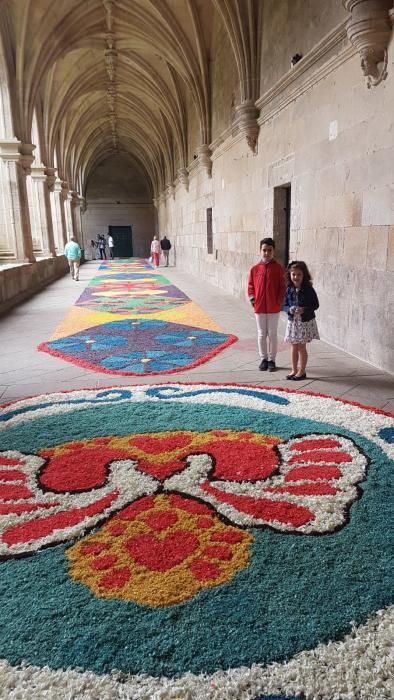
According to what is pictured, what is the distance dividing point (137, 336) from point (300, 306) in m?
2.94

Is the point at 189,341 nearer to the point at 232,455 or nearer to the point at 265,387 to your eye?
the point at 265,387

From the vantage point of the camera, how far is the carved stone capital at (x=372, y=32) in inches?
180

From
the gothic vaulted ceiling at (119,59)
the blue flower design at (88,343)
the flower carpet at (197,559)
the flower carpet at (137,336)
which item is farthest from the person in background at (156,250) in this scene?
the flower carpet at (197,559)

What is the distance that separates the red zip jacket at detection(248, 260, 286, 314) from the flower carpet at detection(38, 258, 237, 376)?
1.00 meters

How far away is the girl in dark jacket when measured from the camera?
4637 millimetres

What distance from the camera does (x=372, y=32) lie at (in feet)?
15.2

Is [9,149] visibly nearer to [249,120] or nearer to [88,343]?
[249,120]

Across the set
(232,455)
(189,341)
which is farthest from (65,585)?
(189,341)

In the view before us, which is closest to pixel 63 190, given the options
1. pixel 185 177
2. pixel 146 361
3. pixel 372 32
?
pixel 185 177

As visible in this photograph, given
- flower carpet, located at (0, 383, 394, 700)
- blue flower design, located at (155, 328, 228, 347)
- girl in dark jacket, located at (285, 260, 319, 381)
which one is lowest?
blue flower design, located at (155, 328, 228, 347)

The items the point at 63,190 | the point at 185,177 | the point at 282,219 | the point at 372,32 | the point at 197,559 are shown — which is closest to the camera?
the point at 197,559

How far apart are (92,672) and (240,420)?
2.27 meters

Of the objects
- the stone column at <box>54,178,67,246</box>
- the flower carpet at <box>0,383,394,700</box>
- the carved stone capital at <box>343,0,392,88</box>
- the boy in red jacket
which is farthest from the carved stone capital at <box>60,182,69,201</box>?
the flower carpet at <box>0,383,394,700</box>

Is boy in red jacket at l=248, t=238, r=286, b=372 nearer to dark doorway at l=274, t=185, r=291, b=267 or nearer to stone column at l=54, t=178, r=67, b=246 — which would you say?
dark doorway at l=274, t=185, r=291, b=267
